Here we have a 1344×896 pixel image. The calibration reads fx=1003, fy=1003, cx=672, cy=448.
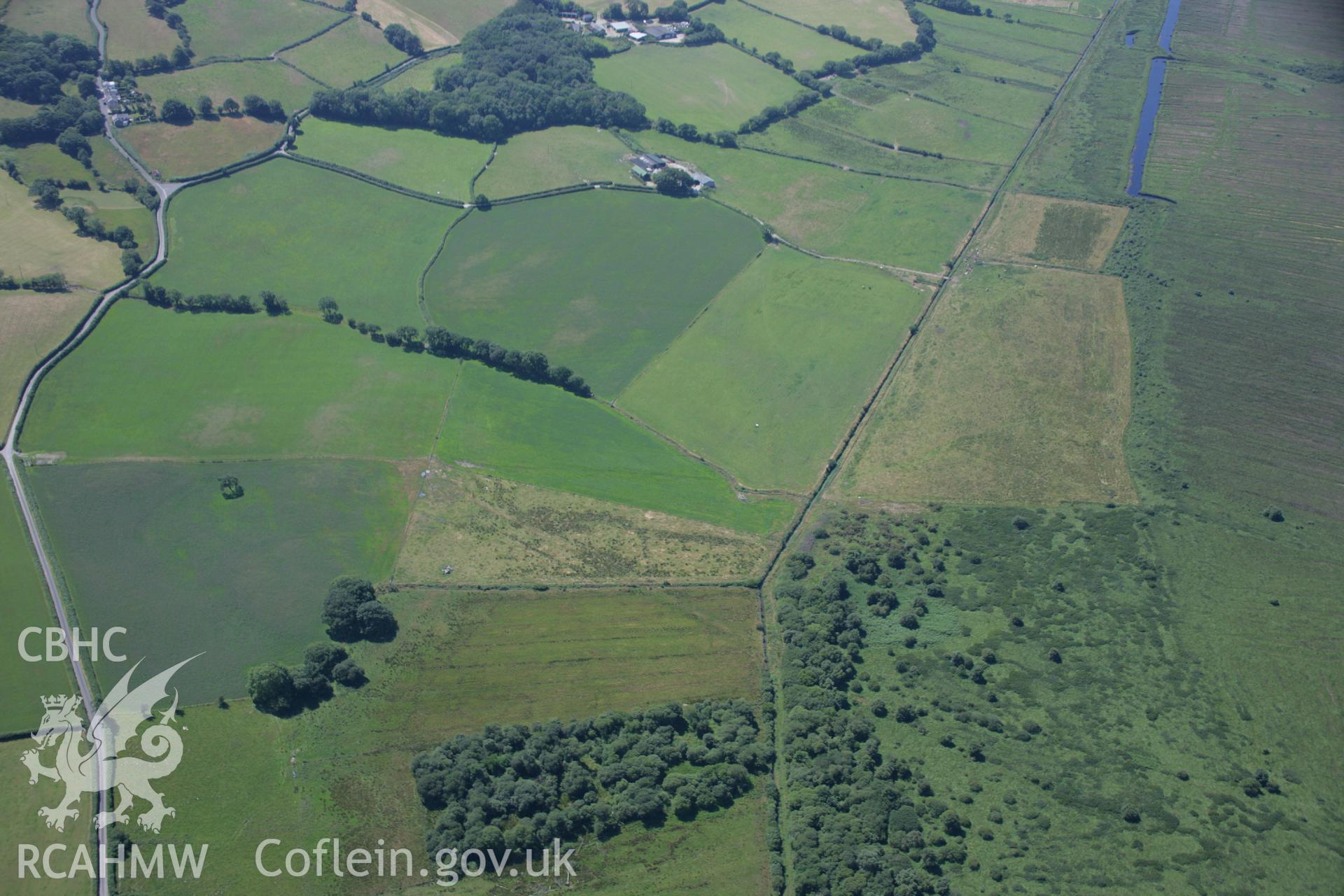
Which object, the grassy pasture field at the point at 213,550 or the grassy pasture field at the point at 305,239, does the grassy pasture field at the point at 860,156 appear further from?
the grassy pasture field at the point at 213,550

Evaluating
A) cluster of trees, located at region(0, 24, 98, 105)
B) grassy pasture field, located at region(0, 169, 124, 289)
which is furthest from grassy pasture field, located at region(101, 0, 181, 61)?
grassy pasture field, located at region(0, 169, 124, 289)

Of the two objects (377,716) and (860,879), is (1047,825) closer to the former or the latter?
(860,879)

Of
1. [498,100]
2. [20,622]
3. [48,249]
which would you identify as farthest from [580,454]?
[498,100]

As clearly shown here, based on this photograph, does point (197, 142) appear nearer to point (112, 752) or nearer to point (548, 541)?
point (548, 541)

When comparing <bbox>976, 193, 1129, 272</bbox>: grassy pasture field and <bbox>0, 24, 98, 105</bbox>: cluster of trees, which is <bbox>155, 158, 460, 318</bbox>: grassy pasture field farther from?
<bbox>976, 193, 1129, 272</bbox>: grassy pasture field

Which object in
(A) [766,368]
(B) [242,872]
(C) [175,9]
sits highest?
(C) [175,9]

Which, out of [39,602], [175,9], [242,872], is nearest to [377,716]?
[242,872]
